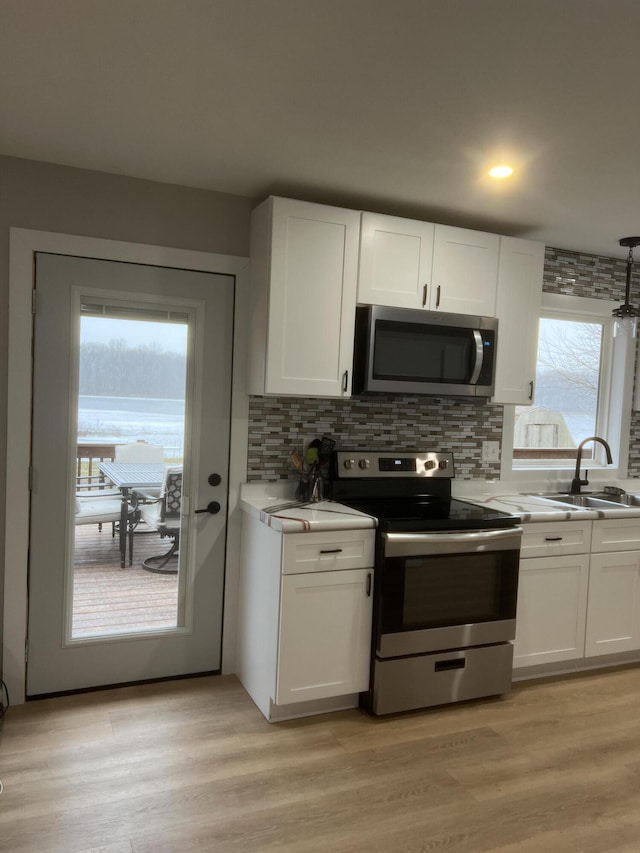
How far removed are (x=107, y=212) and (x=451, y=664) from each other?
8.25 ft

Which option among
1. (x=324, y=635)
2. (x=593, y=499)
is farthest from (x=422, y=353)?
(x=593, y=499)

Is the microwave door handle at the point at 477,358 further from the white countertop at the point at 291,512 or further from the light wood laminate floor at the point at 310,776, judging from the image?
the light wood laminate floor at the point at 310,776

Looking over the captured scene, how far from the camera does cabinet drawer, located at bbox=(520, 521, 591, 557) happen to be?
10.0ft

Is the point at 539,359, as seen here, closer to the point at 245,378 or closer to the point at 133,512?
the point at 245,378

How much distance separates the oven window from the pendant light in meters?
1.62

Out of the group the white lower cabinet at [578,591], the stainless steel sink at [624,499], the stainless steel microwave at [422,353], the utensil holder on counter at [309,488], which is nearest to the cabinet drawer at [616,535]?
the white lower cabinet at [578,591]

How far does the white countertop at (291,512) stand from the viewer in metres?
2.59

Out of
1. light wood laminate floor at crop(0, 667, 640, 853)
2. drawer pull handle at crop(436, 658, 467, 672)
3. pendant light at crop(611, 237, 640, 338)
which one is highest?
pendant light at crop(611, 237, 640, 338)

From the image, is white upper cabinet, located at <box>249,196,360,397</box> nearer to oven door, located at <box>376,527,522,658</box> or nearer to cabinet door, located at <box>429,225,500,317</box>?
cabinet door, located at <box>429,225,500,317</box>

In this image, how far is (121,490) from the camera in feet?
9.41

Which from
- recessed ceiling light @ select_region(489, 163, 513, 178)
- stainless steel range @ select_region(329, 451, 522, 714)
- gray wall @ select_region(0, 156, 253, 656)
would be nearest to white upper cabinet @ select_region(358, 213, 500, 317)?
recessed ceiling light @ select_region(489, 163, 513, 178)

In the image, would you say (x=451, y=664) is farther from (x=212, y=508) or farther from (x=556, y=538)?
(x=212, y=508)

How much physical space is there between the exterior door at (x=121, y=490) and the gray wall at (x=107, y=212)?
0.13 m

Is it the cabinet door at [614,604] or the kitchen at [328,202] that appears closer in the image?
the kitchen at [328,202]
